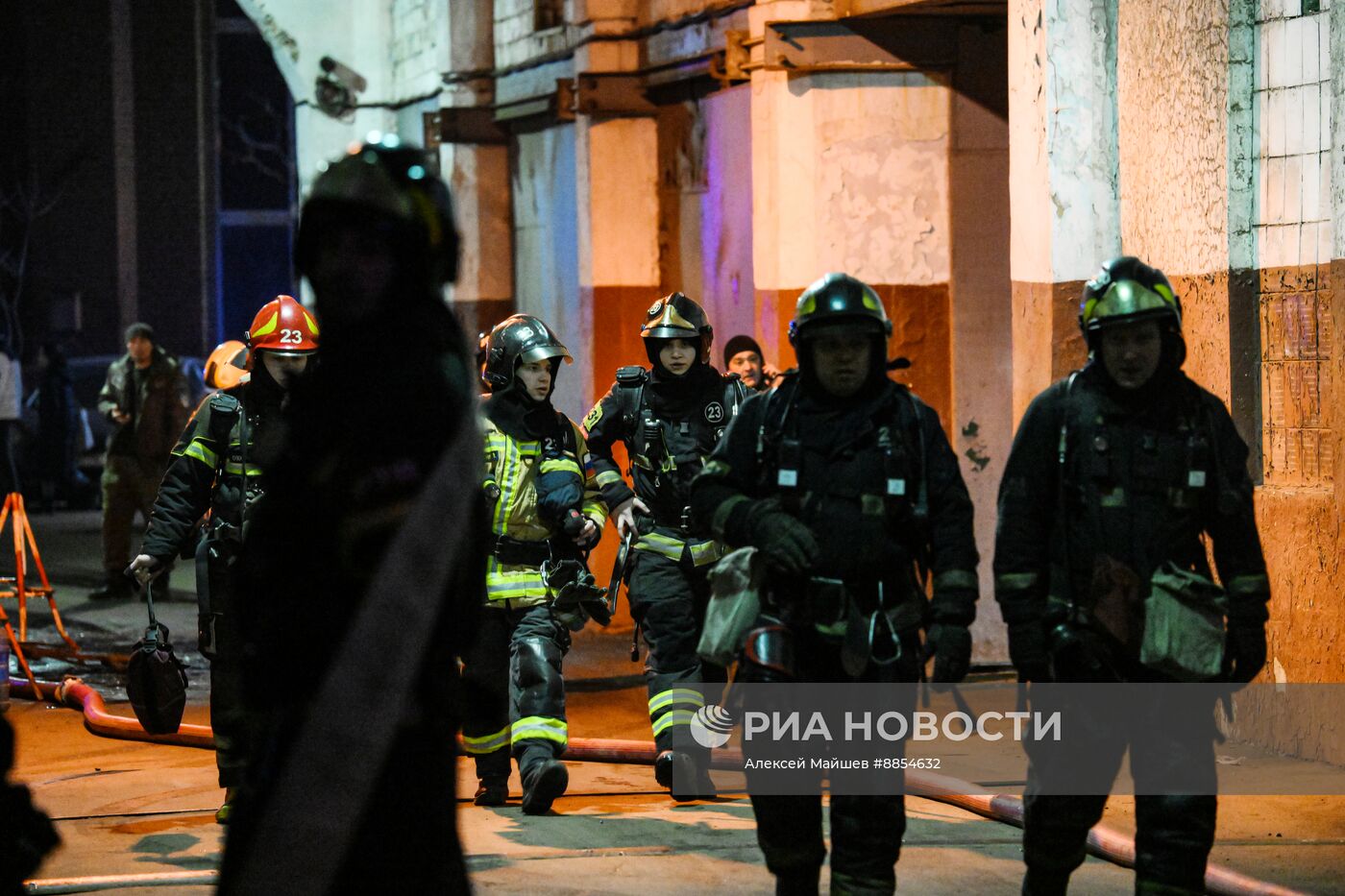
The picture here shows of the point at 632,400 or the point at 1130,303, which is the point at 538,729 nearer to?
the point at 632,400

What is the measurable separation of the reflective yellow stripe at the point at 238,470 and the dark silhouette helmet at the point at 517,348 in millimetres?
1061

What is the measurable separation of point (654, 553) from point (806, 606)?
2.52 metres

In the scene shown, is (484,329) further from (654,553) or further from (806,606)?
(806,606)

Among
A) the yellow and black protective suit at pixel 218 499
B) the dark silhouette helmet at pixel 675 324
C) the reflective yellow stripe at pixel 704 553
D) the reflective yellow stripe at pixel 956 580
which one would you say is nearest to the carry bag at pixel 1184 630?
the reflective yellow stripe at pixel 956 580

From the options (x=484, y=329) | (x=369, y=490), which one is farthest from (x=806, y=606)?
(x=484, y=329)

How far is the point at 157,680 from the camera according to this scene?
26.6ft

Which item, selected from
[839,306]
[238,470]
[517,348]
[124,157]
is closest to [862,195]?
[517,348]

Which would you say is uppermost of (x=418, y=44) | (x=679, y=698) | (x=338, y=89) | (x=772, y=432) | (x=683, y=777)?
(x=418, y=44)

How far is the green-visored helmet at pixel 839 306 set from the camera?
19.4 ft

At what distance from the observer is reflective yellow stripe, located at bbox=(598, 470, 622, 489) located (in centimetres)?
849

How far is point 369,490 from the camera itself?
12.1 ft

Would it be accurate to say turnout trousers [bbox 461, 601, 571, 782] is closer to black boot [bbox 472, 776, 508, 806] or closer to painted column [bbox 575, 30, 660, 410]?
black boot [bbox 472, 776, 508, 806]

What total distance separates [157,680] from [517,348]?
6.55 feet

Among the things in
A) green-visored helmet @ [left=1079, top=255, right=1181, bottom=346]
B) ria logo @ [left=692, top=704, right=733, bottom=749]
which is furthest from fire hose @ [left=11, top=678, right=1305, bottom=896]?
green-visored helmet @ [left=1079, top=255, right=1181, bottom=346]
